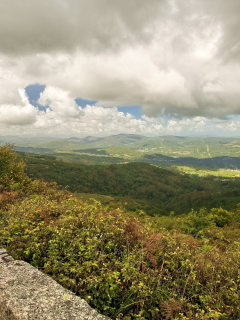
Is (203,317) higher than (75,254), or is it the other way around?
(75,254)

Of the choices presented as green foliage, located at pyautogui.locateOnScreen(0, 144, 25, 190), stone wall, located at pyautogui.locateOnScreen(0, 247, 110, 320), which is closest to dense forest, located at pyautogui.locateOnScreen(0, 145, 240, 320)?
stone wall, located at pyautogui.locateOnScreen(0, 247, 110, 320)

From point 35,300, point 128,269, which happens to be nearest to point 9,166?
point 35,300

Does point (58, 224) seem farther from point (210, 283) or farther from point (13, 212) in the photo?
point (210, 283)

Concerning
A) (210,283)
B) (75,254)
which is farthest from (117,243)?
(210,283)

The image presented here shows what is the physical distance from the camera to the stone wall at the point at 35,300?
12.6 ft

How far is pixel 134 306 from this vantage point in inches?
198

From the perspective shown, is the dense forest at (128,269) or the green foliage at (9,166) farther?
the green foliage at (9,166)

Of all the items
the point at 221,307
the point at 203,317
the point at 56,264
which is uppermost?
the point at 56,264

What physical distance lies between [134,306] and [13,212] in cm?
864

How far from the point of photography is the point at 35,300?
13.8 feet

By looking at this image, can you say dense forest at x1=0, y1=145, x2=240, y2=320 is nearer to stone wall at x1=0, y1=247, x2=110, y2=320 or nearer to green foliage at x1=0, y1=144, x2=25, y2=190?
stone wall at x1=0, y1=247, x2=110, y2=320

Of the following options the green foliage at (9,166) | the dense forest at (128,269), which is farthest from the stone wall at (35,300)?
the green foliage at (9,166)

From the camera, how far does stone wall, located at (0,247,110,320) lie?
3829 mm

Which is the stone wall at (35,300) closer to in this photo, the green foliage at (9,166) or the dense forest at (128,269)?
the dense forest at (128,269)
